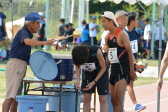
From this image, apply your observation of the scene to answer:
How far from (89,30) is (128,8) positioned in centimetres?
2704

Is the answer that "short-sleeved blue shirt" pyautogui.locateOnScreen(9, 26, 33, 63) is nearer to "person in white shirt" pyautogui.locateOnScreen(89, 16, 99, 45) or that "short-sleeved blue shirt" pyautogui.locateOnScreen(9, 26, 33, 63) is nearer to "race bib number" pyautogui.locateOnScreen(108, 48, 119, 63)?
"race bib number" pyautogui.locateOnScreen(108, 48, 119, 63)

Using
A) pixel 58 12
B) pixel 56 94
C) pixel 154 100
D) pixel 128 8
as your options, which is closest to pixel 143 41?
pixel 58 12

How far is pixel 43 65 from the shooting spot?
7270 mm

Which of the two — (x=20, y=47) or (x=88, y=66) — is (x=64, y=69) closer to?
(x=88, y=66)

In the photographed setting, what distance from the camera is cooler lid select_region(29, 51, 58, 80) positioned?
7195 mm

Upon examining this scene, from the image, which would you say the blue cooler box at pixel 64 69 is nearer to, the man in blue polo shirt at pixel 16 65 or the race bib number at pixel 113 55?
the man in blue polo shirt at pixel 16 65

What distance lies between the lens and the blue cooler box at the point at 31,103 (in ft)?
22.8

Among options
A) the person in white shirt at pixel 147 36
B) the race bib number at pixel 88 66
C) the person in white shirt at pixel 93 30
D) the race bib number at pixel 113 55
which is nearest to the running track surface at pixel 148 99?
the race bib number at pixel 113 55

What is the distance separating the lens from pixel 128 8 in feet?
163

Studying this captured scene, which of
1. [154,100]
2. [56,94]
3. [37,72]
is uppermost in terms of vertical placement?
[37,72]

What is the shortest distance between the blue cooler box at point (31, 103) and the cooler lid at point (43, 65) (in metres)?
0.41

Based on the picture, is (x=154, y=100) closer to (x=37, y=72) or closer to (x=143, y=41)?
(x=37, y=72)

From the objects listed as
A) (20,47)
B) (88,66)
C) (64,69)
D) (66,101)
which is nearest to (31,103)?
(64,69)

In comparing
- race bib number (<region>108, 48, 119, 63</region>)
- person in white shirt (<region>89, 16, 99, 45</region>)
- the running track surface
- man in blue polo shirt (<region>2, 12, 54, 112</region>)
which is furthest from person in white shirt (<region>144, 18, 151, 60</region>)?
man in blue polo shirt (<region>2, 12, 54, 112</region>)
